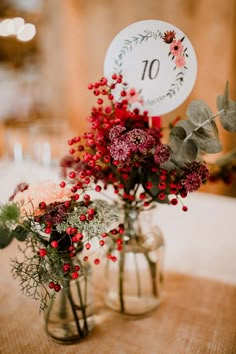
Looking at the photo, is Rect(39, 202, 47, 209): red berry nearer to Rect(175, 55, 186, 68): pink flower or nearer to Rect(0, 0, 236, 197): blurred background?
Rect(175, 55, 186, 68): pink flower

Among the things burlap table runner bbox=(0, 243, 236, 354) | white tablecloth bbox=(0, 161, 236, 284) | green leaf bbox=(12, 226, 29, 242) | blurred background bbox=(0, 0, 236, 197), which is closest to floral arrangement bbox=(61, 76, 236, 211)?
green leaf bbox=(12, 226, 29, 242)

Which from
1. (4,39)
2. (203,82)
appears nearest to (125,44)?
(203,82)

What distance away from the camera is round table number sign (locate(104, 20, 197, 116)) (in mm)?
714

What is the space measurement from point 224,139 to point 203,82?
25 centimetres

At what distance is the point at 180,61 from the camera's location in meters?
0.72

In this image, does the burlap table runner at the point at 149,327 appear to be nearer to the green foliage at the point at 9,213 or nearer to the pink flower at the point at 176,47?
the green foliage at the point at 9,213

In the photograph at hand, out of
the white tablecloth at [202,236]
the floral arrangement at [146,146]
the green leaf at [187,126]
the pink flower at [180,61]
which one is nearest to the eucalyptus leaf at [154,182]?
the floral arrangement at [146,146]

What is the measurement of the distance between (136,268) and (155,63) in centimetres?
44

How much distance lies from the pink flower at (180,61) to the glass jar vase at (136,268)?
312 mm

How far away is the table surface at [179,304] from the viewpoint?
2.52ft

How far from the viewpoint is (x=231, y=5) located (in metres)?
1.54

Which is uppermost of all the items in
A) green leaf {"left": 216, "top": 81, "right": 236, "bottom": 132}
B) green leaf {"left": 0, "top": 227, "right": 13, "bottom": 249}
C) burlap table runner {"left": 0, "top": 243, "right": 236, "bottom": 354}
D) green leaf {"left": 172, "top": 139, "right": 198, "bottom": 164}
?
green leaf {"left": 216, "top": 81, "right": 236, "bottom": 132}

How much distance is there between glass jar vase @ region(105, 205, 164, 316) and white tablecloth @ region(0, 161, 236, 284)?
0.23 m

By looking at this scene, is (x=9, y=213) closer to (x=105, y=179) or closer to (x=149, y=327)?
(x=105, y=179)
